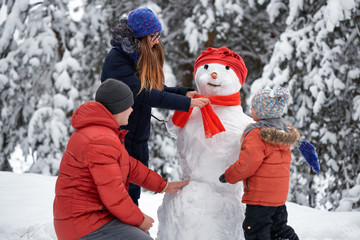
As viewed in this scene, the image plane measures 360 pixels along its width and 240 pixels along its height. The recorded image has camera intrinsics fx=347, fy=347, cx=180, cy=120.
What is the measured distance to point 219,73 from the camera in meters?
2.72

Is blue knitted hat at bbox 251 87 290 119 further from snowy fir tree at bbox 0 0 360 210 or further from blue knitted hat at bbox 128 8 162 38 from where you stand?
snowy fir tree at bbox 0 0 360 210

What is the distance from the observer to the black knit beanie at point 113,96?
6.72 ft

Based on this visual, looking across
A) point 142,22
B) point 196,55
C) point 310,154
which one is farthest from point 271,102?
point 196,55

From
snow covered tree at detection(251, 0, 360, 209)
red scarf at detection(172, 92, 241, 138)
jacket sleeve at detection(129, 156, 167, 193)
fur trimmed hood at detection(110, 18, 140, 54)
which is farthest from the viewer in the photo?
snow covered tree at detection(251, 0, 360, 209)

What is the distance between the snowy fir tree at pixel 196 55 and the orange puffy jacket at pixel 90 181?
3.50 meters

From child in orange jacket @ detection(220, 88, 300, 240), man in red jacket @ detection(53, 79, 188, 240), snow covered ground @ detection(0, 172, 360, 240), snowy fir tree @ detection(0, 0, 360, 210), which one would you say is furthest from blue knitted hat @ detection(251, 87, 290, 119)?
snowy fir tree @ detection(0, 0, 360, 210)

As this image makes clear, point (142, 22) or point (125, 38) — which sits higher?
point (142, 22)

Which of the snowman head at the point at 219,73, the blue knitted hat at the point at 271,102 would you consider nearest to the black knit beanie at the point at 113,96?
the snowman head at the point at 219,73

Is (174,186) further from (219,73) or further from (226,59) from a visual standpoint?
(226,59)

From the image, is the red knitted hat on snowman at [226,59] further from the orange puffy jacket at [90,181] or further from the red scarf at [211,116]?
the orange puffy jacket at [90,181]

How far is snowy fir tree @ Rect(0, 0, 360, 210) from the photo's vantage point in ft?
16.0

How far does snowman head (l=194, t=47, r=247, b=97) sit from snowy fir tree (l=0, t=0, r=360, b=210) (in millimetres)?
2344

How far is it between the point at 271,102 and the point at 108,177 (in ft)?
4.11

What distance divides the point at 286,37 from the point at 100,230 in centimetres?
412
